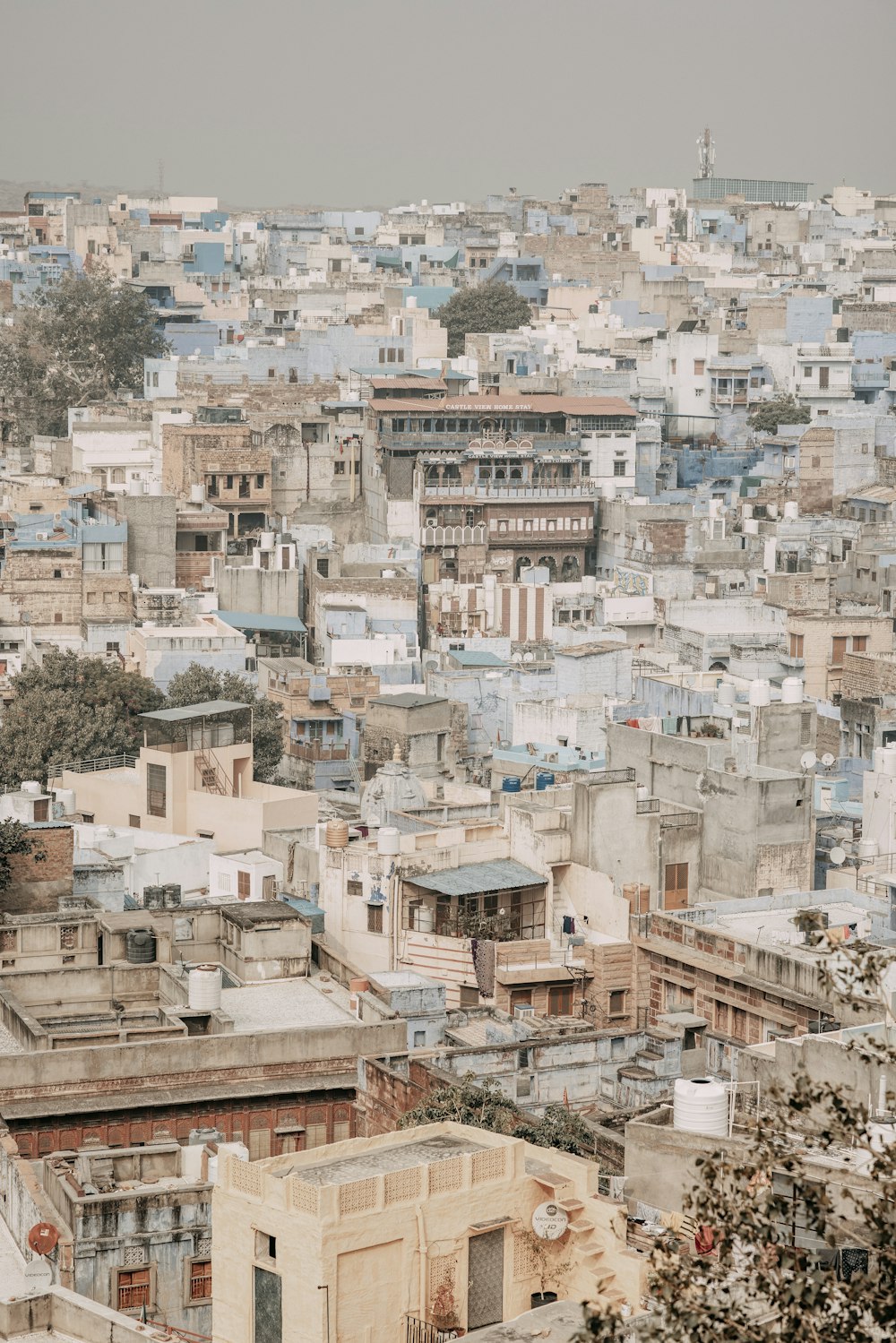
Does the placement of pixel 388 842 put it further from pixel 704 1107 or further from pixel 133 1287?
pixel 704 1107

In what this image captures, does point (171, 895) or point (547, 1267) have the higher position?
point (547, 1267)

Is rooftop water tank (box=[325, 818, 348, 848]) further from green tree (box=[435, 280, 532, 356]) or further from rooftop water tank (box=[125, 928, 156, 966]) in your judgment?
green tree (box=[435, 280, 532, 356])

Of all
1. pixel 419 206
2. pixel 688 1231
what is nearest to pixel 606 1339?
pixel 688 1231

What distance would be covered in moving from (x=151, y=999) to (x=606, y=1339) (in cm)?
1222

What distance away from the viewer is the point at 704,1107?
14.7 metres

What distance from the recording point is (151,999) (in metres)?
21.0

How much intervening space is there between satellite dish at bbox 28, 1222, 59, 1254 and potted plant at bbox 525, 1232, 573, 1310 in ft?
9.99

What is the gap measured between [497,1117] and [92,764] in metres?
17.5

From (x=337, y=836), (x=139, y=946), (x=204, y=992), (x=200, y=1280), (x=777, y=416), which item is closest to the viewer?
(x=200, y=1280)

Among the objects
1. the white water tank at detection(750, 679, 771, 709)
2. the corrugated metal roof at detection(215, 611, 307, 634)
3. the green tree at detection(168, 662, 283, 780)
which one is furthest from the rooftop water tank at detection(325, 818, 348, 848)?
the corrugated metal roof at detection(215, 611, 307, 634)

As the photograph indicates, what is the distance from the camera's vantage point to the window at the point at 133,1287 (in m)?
15.7

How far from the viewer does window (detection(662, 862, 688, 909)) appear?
2588 cm

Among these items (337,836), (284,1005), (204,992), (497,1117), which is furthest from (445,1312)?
(337,836)

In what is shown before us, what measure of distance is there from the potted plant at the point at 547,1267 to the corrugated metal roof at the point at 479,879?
10767 mm
